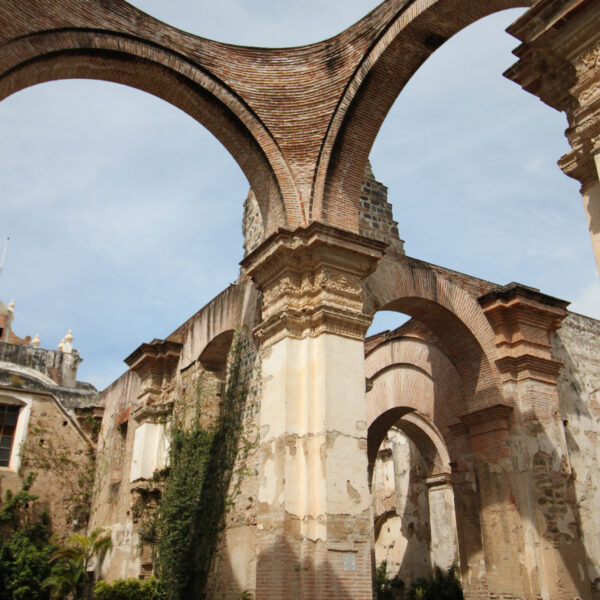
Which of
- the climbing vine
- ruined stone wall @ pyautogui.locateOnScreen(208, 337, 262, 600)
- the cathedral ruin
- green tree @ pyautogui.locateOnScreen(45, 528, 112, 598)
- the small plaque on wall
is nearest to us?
the small plaque on wall

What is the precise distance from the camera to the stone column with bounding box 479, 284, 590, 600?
7.82 metres

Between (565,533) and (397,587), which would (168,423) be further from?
(397,587)

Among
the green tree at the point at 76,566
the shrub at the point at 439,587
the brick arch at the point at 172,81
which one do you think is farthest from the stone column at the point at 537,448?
the green tree at the point at 76,566

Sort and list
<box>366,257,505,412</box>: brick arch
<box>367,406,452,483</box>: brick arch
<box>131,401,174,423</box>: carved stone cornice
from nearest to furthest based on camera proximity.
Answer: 1. <box>366,257,505,412</box>: brick arch
2. <box>131,401,174,423</box>: carved stone cornice
3. <box>367,406,452,483</box>: brick arch

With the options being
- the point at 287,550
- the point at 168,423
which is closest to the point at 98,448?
the point at 168,423

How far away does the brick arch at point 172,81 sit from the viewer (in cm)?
578

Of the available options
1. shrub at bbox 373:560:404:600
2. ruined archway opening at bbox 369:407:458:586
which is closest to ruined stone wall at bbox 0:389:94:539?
ruined archway opening at bbox 369:407:458:586

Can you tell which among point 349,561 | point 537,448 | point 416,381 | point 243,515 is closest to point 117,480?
point 243,515

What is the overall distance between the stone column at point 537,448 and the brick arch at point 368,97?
3505 mm

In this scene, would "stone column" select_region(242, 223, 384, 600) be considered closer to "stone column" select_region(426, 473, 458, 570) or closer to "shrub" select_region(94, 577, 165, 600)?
"shrub" select_region(94, 577, 165, 600)

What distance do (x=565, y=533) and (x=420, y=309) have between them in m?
3.39

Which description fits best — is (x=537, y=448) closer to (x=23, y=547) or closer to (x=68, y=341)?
(x=23, y=547)

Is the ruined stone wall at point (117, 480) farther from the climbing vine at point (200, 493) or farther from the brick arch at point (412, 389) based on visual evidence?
the brick arch at point (412, 389)

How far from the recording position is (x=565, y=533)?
8.01 metres
